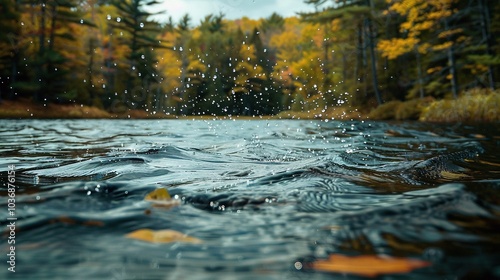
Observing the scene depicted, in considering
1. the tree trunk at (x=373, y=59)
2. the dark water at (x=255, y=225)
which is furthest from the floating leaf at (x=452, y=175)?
the tree trunk at (x=373, y=59)

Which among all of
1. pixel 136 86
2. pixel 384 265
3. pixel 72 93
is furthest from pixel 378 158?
pixel 136 86

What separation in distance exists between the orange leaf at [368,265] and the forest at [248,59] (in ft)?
51.4

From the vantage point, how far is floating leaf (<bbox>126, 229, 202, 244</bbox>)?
1.26 metres

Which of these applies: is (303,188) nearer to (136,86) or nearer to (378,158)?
(378,158)

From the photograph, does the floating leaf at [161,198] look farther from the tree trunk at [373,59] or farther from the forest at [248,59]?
the tree trunk at [373,59]

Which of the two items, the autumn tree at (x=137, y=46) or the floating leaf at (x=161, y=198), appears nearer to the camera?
the floating leaf at (x=161, y=198)

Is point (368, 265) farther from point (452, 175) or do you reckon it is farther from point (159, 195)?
point (452, 175)

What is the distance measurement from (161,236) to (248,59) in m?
37.9

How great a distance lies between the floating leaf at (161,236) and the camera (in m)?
1.26

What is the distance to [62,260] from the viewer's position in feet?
3.57

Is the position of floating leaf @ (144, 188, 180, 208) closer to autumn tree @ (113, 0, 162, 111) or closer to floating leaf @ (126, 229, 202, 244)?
floating leaf @ (126, 229, 202, 244)

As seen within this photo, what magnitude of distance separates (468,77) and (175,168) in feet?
65.6

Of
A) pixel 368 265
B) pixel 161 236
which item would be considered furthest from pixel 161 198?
pixel 368 265

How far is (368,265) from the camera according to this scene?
3.40 ft
